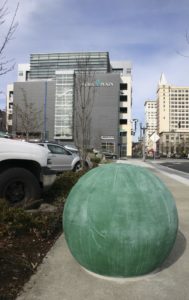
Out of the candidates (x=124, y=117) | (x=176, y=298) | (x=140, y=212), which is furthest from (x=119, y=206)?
(x=124, y=117)

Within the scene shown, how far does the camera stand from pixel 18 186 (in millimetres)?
6672

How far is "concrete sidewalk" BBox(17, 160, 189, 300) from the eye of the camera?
3516 millimetres

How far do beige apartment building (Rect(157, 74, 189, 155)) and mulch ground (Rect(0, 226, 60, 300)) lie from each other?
62.0 metres

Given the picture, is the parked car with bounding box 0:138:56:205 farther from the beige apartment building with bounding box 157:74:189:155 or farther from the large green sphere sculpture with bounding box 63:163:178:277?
the beige apartment building with bounding box 157:74:189:155

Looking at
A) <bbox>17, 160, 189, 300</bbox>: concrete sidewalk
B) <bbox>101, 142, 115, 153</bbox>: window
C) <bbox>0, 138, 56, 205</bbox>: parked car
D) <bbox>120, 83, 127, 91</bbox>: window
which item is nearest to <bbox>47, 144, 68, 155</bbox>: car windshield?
<bbox>0, 138, 56, 205</bbox>: parked car

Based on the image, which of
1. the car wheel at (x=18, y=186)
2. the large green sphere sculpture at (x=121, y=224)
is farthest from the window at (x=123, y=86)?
the large green sphere sculpture at (x=121, y=224)

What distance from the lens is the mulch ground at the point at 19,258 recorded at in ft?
12.0

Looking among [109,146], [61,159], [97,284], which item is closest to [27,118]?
[61,159]

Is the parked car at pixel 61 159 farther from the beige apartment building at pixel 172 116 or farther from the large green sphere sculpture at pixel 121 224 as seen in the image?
the beige apartment building at pixel 172 116

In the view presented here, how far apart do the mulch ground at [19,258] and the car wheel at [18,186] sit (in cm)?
113

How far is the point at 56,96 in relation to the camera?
→ 90875 mm

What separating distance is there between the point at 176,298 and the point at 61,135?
8570cm

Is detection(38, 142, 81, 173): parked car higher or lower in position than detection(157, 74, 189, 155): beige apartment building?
lower

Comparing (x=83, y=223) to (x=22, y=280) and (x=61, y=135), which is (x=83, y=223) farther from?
(x=61, y=135)
